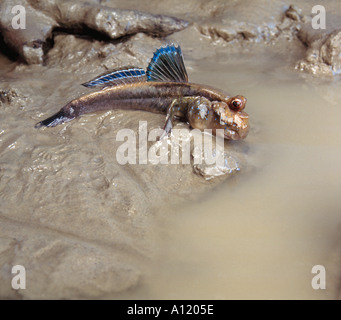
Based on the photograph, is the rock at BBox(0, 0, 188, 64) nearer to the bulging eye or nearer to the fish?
the fish

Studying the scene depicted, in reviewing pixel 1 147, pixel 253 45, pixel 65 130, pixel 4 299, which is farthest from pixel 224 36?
pixel 4 299

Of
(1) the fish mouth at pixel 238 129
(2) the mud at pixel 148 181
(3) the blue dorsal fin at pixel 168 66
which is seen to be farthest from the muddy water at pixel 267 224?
(3) the blue dorsal fin at pixel 168 66

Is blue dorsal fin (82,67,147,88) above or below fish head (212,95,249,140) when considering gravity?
above

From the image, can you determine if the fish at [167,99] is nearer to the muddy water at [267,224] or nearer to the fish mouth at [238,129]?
the fish mouth at [238,129]

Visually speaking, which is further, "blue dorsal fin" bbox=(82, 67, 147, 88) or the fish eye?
"blue dorsal fin" bbox=(82, 67, 147, 88)

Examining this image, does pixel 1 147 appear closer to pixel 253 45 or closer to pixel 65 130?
pixel 65 130

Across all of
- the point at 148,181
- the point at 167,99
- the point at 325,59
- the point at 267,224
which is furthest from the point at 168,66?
the point at 325,59

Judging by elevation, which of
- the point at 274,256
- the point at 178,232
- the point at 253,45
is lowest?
the point at 274,256

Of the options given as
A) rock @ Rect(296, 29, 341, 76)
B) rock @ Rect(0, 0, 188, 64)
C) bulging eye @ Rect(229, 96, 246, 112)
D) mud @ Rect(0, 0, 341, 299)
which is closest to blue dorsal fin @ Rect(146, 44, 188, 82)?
mud @ Rect(0, 0, 341, 299)
